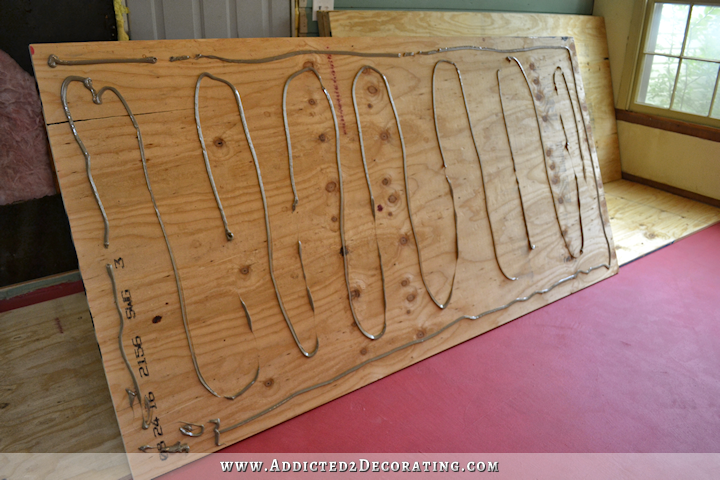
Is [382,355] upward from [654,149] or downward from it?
downward

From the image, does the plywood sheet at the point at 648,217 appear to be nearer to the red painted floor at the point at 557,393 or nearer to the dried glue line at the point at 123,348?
the red painted floor at the point at 557,393

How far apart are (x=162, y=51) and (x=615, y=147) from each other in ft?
10.5

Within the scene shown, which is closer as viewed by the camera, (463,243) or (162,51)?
(162,51)

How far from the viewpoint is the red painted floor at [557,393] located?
1538mm

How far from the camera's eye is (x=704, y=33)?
123 inches

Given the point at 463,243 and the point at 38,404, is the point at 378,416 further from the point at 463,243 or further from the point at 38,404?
the point at 38,404

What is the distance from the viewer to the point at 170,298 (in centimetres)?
143

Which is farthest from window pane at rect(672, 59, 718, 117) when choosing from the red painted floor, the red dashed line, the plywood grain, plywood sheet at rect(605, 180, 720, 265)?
the plywood grain

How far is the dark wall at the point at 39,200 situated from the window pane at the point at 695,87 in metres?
3.20

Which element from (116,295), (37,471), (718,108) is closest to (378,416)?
(116,295)

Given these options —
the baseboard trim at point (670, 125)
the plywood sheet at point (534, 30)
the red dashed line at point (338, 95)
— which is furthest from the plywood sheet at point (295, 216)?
the baseboard trim at point (670, 125)

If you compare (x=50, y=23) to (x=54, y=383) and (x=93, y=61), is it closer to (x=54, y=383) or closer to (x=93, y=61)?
(x=93, y=61)

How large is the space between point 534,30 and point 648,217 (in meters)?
1.28

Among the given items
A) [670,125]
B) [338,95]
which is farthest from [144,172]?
[670,125]
